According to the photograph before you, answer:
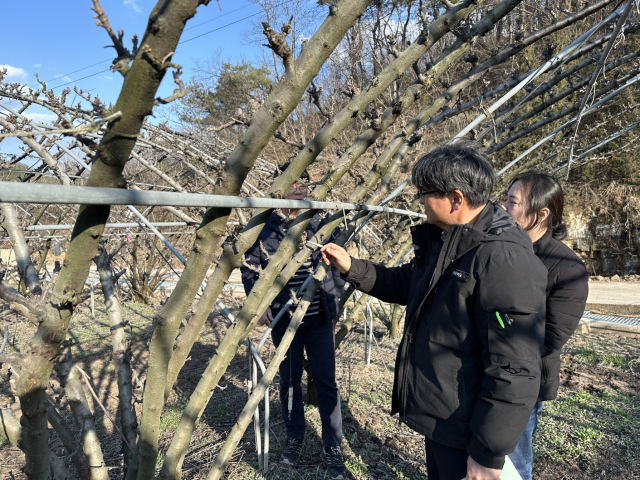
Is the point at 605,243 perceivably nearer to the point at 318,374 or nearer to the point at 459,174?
the point at 318,374

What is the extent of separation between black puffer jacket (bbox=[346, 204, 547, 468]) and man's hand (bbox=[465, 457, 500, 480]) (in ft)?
0.08

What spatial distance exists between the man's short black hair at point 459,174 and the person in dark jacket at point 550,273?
723mm

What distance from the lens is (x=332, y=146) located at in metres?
11.3

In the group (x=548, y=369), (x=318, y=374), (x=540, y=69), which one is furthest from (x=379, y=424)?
(x=540, y=69)

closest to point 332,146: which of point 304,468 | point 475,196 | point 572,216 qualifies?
point 572,216

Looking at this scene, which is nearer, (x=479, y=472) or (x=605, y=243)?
(x=479, y=472)

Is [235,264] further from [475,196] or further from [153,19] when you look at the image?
[475,196]

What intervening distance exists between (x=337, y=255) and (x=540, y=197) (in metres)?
1.06

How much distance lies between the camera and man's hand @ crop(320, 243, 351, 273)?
6.38ft

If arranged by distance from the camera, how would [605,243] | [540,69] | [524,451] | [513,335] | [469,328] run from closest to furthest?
[513,335] < [469,328] < [524,451] < [540,69] < [605,243]

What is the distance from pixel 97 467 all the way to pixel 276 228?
173 centimetres

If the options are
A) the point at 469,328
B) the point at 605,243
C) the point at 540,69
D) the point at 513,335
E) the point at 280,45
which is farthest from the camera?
the point at 605,243

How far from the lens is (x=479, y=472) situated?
1.40 metres

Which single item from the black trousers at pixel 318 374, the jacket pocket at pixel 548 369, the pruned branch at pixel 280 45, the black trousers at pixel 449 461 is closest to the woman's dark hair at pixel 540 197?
the jacket pocket at pixel 548 369
